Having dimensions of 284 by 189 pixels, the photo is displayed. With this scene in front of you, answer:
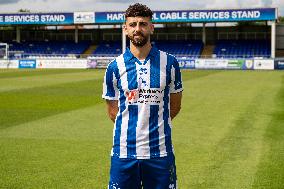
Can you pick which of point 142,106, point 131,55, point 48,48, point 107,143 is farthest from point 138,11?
point 48,48

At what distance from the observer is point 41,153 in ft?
28.6

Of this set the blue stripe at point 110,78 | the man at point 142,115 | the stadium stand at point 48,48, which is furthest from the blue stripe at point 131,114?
the stadium stand at point 48,48

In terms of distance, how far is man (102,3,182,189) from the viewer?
392cm

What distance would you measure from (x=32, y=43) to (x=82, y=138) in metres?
57.3

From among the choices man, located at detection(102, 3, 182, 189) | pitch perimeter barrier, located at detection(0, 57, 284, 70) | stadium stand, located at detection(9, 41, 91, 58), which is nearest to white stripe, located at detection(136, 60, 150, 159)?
man, located at detection(102, 3, 182, 189)

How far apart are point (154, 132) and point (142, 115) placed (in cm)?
17

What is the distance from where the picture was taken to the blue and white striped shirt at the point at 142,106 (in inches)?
155

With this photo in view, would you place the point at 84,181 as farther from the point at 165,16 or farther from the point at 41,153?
the point at 165,16

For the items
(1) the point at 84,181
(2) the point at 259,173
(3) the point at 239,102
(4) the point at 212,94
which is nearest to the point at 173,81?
(1) the point at 84,181

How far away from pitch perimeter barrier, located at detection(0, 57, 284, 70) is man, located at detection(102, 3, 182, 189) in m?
41.4

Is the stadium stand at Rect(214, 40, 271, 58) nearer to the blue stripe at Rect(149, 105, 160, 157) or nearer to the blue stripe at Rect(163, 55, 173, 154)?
the blue stripe at Rect(163, 55, 173, 154)

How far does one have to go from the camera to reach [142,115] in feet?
13.0

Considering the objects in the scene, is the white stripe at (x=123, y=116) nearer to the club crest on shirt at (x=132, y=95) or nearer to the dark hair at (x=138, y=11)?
the club crest on shirt at (x=132, y=95)

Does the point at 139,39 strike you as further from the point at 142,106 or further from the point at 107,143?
the point at 107,143
